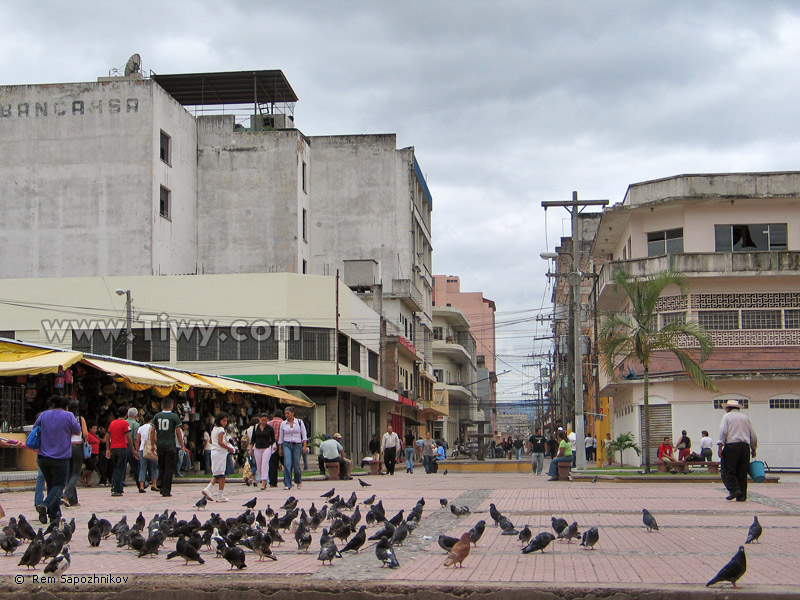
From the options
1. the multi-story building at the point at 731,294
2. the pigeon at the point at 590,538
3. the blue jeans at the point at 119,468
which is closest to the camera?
the pigeon at the point at 590,538

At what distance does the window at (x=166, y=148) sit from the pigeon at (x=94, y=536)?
1682 inches

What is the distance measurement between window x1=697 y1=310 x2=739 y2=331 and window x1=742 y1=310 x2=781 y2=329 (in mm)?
351

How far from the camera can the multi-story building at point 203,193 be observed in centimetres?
4825

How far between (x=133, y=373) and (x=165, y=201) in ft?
99.3

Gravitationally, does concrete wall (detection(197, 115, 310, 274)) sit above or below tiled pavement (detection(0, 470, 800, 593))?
above

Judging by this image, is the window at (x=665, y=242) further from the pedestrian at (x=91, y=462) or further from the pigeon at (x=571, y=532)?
the pigeon at (x=571, y=532)

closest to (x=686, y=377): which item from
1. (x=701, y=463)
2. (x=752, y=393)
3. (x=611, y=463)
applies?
(x=752, y=393)

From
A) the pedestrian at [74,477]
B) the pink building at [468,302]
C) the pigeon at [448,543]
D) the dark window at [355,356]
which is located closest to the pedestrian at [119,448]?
the pedestrian at [74,477]

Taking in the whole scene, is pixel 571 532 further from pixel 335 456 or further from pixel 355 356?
pixel 355 356

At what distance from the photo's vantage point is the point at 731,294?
35594 millimetres

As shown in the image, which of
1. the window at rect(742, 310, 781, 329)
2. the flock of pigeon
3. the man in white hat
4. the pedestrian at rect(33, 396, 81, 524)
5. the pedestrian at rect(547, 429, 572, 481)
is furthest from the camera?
the window at rect(742, 310, 781, 329)

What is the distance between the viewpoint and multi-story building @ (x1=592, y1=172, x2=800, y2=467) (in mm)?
34062

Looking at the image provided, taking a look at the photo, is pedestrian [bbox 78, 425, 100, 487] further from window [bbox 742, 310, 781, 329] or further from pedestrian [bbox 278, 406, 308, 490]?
window [bbox 742, 310, 781, 329]

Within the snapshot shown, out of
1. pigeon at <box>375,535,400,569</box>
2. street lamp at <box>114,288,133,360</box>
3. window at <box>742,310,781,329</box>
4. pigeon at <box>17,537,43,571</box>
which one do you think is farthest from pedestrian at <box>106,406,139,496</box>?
window at <box>742,310,781,329</box>
